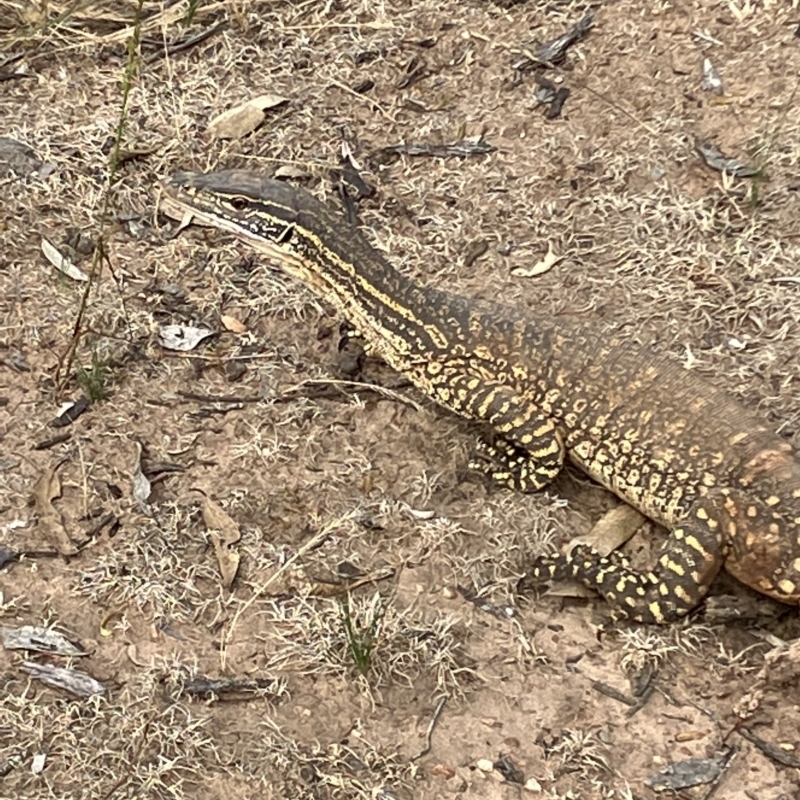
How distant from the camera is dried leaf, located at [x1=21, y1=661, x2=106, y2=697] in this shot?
16.6 ft

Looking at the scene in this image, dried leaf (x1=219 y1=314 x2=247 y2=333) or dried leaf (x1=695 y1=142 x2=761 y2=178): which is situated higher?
dried leaf (x1=695 y1=142 x2=761 y2=178)

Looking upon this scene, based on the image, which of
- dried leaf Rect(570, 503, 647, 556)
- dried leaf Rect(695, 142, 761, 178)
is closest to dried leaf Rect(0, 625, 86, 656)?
dried leaf Rect(570, 503, 647, 556)

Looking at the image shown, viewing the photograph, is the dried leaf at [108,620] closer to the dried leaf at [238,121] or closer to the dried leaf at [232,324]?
the dried leaf at [232,324]

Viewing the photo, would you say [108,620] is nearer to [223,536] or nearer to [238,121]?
[223,536]

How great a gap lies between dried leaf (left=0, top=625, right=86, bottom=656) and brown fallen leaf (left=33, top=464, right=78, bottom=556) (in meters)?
0.45

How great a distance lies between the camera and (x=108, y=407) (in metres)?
6.25

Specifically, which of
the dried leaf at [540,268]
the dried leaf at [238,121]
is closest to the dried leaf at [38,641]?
the dried leaf at [540,268]

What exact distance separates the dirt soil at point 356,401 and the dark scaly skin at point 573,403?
0.67 ft

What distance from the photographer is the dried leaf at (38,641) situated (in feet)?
17.0

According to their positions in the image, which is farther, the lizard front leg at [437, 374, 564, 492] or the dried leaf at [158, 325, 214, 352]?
the dried leaf at [158, 325, 214, 352]

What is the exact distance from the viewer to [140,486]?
589 centimetres

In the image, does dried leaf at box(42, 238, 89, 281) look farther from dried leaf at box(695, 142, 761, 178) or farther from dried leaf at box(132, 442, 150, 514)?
dried leaf at box(695, 142, 761, 178)

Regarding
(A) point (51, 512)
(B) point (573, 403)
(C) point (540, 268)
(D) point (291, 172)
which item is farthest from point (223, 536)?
(D) point (291, 172)

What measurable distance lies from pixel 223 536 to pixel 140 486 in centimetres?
54
